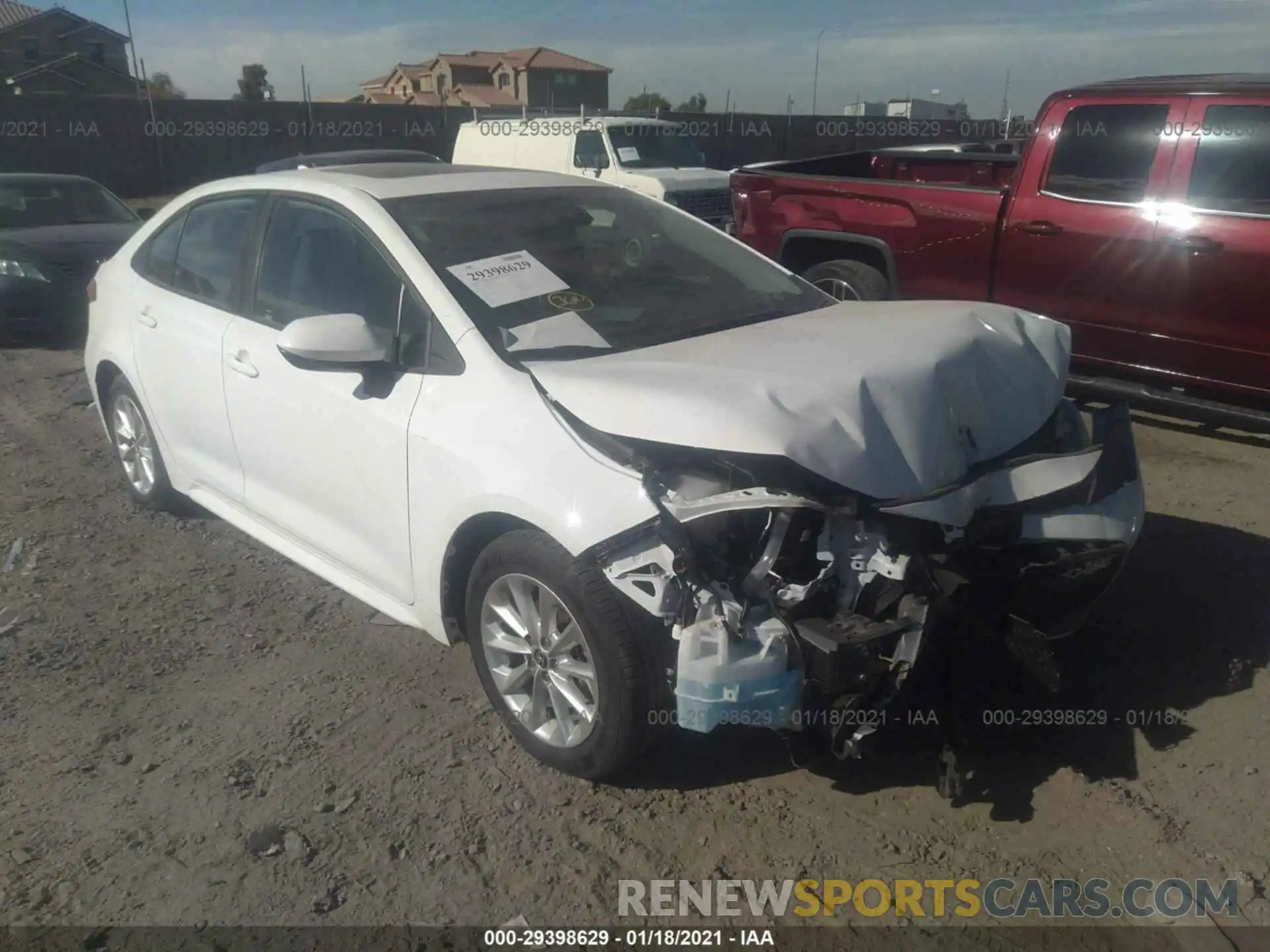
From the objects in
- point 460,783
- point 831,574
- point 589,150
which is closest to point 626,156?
point 589,150

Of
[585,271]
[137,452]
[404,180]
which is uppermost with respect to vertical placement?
[404,180]

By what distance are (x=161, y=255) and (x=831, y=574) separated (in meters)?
3.62

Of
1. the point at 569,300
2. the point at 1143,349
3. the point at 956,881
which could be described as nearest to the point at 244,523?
the point at 569,300

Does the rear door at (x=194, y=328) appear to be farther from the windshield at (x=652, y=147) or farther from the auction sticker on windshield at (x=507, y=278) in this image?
the windshield at (x=652, y=147)

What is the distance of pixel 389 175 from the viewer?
3.88 metres

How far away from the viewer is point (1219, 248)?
16.8 ft

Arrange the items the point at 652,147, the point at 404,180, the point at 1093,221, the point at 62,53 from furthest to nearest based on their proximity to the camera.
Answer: the point at 62,53, the point at 652,147, the point at 1093,221, the point at 404,180

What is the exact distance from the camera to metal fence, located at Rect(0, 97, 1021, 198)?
24547 millimetres

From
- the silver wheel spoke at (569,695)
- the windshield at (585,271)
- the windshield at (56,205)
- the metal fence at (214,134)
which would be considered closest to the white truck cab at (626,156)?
the windshield at (56,205)

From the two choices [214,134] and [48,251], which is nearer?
[48,251]

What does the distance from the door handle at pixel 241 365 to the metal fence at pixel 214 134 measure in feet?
71.0

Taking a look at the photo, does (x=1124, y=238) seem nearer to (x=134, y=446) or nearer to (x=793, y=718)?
(x=793, y=718)

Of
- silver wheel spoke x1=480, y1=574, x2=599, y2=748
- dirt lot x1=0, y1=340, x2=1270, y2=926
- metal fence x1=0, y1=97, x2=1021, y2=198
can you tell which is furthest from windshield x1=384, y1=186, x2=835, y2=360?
metal fence x1=0, y1=97, x2=1021, y2=198

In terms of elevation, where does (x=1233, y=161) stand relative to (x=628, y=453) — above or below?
above
